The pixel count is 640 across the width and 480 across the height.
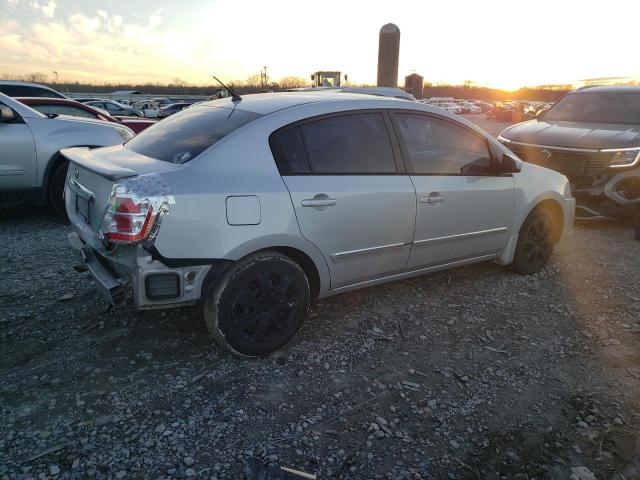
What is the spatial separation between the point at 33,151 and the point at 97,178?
3620 mm

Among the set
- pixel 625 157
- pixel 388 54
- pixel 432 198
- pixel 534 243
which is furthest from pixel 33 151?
pixel 388 54

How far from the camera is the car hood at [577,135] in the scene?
6.25 m

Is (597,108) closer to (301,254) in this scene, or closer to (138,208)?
(301,254)

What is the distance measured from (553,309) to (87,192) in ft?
12.2

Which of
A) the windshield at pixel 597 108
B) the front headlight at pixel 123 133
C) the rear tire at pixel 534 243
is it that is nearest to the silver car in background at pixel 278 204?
the rear tire at pixel 534 243

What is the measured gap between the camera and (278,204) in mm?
2938

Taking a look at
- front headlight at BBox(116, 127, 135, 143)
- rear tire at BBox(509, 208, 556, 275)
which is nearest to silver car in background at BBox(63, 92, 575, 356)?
rear tire at BBox(509, 208, 556, 275)

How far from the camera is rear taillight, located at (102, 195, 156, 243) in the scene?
2617 mm

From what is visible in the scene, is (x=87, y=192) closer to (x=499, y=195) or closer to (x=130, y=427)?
A: (x=130, y=427)

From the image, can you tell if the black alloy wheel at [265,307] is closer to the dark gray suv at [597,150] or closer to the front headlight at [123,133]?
the front headlight at [123,133]

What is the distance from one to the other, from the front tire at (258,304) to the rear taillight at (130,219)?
537 mm

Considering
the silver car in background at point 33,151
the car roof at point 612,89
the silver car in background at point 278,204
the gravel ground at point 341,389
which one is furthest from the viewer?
the car roof at point 612,89

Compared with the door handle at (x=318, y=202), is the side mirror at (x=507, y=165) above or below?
above

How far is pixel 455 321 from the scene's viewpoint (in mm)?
3787
